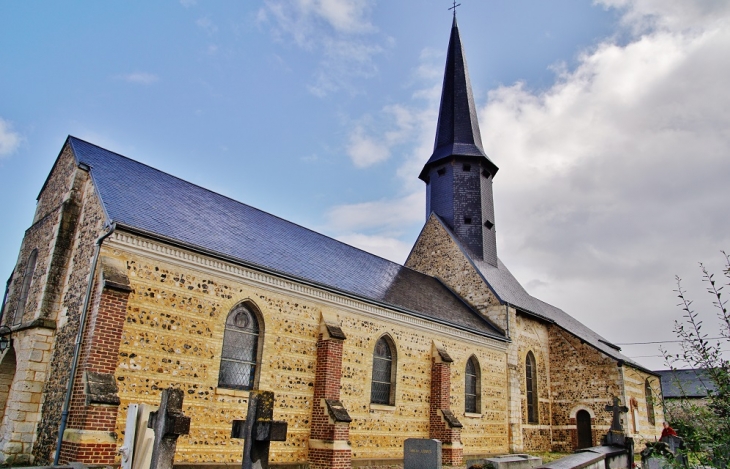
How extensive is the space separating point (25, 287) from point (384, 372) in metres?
9.94

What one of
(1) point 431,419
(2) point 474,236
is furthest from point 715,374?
(2) point 474,236

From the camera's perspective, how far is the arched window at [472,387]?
737 inches

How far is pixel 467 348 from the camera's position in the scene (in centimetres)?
1884

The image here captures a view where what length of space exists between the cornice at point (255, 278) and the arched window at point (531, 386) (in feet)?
21.1

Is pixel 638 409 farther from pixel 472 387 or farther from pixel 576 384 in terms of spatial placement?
pixel 472 387

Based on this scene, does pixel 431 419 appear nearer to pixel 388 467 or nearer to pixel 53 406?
pixel 388 467

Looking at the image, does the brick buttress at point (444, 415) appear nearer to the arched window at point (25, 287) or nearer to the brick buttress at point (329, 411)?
the brick buttress at point (329, 411)

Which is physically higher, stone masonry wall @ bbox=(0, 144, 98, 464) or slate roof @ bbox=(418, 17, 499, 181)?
slate roof @ bbox=(418, 17, 499, 181)

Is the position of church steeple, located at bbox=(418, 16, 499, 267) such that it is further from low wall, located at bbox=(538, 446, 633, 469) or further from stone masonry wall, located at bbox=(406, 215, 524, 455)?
low wall, located at bbox=(538, 446, 633, 469)

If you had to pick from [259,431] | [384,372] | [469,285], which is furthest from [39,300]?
[469,285]

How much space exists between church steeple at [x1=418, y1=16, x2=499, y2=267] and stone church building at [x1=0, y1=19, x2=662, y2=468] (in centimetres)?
420

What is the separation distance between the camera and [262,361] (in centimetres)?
1241

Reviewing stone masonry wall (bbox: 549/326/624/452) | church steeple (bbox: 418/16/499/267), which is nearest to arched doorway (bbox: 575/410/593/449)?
stone masonry wall (bbox: 549/326/624/452)

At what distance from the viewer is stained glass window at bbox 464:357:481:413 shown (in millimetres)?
18708
